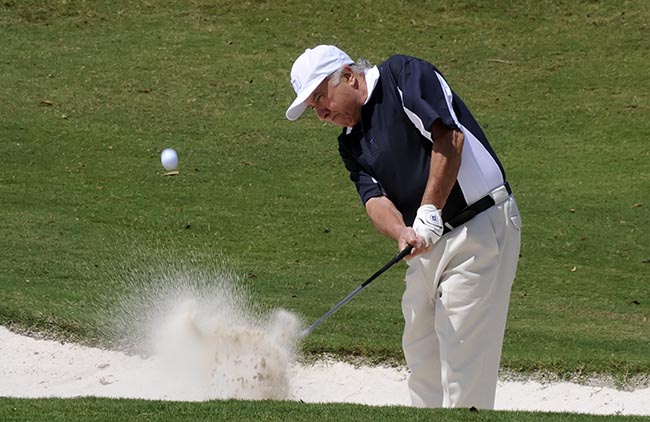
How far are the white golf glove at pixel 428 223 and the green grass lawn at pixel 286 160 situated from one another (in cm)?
128

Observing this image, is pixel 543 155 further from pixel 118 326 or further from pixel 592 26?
pixel 118 326

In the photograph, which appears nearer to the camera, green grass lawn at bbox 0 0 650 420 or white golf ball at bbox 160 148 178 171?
green grass lawn at bbox 0 0 650 420

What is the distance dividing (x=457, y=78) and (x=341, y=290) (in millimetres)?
8202

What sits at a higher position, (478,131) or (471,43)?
(478,131)

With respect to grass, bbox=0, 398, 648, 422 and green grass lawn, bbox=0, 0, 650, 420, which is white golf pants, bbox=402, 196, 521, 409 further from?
green grass lawn, bbox=0, 0, 650, 420

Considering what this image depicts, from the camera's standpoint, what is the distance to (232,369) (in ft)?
22.4

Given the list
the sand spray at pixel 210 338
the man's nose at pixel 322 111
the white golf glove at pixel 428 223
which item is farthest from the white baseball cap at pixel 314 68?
the sand spray at pixel 210 338

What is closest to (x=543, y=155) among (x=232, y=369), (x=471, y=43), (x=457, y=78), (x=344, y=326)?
(x=457, y=78)

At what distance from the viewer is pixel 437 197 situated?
17.5 feet

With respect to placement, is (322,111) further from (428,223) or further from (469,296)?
(469,296)

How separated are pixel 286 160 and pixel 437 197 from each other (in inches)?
364

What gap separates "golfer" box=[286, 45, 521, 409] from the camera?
541 cm

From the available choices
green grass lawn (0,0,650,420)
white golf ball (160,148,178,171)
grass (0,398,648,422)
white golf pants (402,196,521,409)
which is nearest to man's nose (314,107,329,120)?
white golf pants (402,196,521,409)

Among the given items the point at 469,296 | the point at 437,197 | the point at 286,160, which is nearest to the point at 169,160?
the point at 286,160
